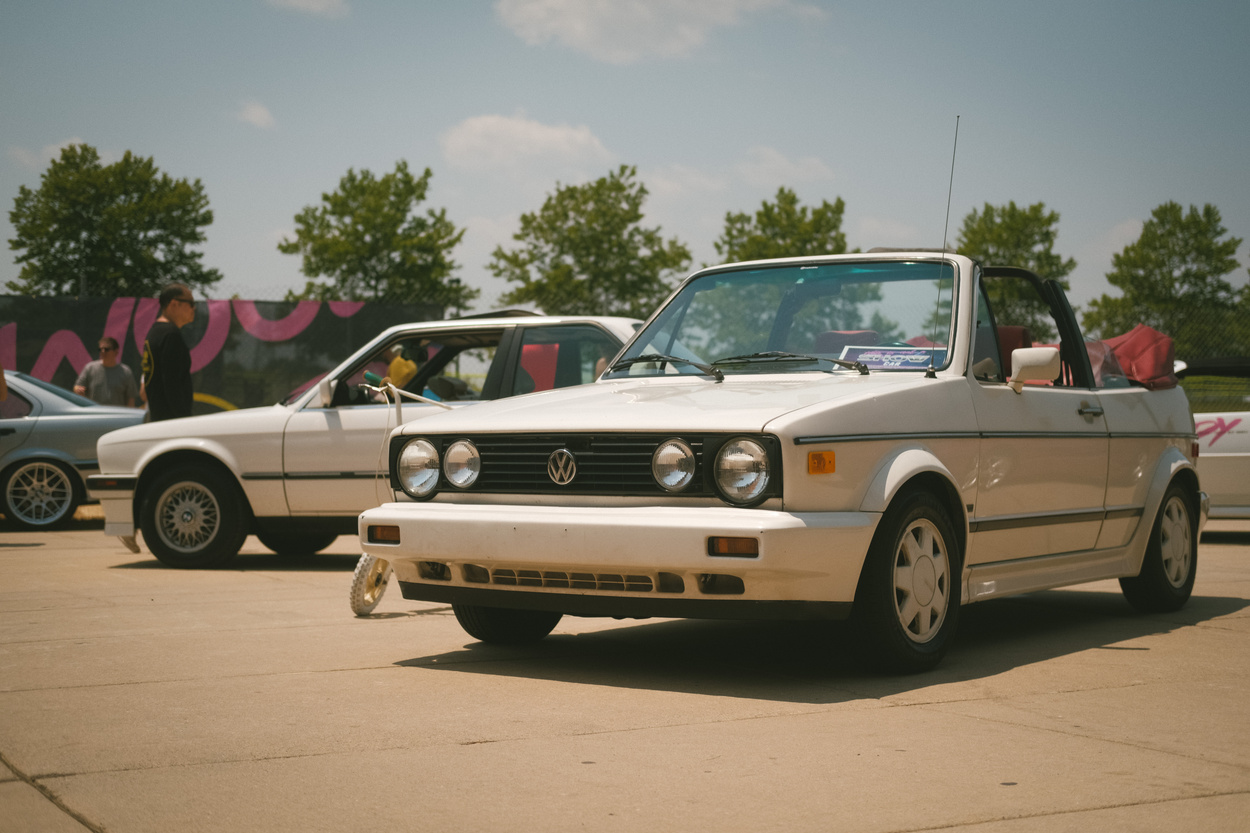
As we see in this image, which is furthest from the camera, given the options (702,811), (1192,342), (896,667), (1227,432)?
(1192,342)

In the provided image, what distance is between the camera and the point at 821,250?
53.3 metres

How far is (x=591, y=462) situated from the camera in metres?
4.85

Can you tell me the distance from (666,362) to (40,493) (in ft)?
28.8

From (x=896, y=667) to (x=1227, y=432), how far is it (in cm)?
765

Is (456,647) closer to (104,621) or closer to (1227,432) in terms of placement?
(104,621)

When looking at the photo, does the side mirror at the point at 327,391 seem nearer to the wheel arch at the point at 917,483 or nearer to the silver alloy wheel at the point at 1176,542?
the wheel arch at the point at 917,483

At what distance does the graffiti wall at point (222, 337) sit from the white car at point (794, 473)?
11878 millimetres

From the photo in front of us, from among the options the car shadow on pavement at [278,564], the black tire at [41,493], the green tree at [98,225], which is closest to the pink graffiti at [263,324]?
the black tire at [41,493]

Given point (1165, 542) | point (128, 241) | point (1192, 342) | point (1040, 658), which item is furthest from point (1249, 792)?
point (128, 241)

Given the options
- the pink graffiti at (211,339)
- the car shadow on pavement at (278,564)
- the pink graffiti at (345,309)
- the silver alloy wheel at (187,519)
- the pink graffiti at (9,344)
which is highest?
the pink graffiti at (345,309)

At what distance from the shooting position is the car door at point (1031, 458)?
17.9 ft

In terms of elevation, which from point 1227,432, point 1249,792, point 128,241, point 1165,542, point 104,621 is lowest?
point 104,621

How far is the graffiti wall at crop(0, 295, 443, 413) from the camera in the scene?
54.5ft

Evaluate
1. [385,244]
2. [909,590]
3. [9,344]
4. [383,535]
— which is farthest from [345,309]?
[385,244]
